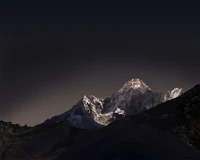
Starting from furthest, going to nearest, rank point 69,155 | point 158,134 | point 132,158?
1. point 158,134
2. point 69,155
3. point 132,158

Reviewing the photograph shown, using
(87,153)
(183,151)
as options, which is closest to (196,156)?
(183,151)

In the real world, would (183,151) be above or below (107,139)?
below

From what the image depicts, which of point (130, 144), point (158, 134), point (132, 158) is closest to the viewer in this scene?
point (132, 158)

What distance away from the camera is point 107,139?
139125 millimetres

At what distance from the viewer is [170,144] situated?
440ft

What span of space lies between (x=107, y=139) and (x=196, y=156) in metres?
32.3

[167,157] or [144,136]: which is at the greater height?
[144,136]

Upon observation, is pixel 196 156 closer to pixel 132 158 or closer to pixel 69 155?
pixel 132 158

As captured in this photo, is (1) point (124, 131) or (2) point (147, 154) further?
(1) point (124, 131)

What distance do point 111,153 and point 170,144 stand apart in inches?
905

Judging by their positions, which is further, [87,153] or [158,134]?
[158,134]

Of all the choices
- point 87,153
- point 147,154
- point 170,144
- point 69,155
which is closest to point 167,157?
point 147,154

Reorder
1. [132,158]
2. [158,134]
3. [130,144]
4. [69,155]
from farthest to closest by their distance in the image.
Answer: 1. [158,134]
2. [69,155]
3. [130,144]
4. [132,158]

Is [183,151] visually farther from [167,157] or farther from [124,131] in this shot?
[124,131]
